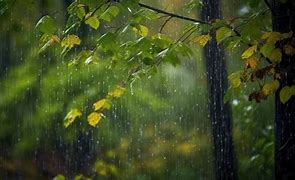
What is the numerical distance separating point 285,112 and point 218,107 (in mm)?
2682

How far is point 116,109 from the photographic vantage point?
5117mm

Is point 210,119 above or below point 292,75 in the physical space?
below

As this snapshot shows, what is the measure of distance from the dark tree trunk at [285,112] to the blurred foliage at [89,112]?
2.55 metres

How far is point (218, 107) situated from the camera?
4.56 metres

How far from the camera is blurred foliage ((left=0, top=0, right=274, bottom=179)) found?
4.77 metres

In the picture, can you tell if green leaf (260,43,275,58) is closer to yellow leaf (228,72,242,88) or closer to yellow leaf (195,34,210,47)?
yellow leaf (228,72,242,88)

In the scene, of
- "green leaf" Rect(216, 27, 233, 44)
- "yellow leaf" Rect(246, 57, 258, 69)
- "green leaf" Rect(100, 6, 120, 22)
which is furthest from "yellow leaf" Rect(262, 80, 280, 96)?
"green leaf" Rect(100, 6, 120, 22)

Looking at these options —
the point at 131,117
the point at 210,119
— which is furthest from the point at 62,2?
the point at 210,119

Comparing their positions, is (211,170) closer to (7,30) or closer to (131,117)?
(131,117)

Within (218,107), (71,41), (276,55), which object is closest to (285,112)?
(276,55)

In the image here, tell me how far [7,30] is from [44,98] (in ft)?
2.82

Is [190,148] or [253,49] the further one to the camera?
[190,148]

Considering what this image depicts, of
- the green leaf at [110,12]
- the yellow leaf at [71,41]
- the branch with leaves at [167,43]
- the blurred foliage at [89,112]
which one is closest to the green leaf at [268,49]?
the branch with leaves at [167,43]

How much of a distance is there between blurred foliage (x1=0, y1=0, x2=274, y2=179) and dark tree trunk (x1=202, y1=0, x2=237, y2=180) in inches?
3.6
